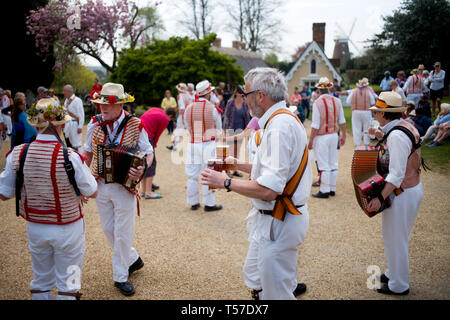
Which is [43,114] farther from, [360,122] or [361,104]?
[360,122]

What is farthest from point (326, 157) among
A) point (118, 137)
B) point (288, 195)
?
point (288, 195)

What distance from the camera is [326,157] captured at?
7027 millimetres

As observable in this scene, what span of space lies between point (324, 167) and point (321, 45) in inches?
1279

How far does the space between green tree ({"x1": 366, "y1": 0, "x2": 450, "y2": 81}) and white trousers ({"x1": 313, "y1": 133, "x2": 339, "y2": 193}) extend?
15037mm

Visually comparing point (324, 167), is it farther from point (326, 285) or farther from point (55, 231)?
point (55, 231)

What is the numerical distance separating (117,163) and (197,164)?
3.05 meters

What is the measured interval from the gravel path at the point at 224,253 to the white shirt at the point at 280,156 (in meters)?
1.74

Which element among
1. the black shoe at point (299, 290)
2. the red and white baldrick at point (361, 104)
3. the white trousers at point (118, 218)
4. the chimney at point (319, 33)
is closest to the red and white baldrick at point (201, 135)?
the white trousers at point (118, 218)

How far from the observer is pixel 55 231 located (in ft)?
9.30

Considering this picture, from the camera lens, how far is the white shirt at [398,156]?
3223 millimetres

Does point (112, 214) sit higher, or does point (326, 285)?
point (112, 214)

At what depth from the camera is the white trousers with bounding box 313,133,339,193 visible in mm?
7012

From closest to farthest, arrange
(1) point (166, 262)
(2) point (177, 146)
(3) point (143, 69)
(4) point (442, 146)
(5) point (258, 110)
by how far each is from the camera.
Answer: (5) point (258, 110) → (1) point (166, 262) → (4) point (442, 146) → (2) point (177, 146) → (3) point (143, 69)

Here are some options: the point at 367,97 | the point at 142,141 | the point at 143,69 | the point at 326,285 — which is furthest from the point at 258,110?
the point at 143,69
